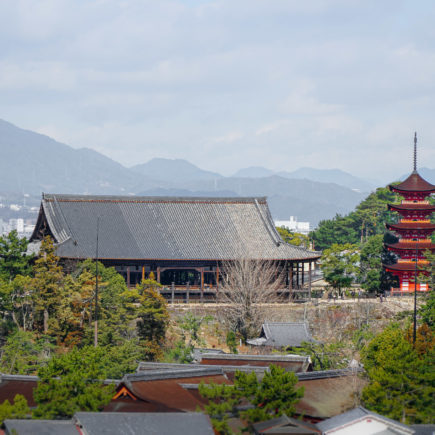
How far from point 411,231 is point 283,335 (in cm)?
1383

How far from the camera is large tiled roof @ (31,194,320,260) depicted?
4741 cm

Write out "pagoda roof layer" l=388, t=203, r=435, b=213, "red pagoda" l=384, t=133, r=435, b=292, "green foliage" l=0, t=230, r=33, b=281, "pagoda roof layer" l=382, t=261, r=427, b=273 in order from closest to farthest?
1. "green foliage" l=0, t=230, r=33, b=281
2. "pagoda roof layer" l=382, t=261, r=427, b=273
3. "red pagoda" l=384, t=133, r=435, b=292
4. "pagoda roof layer" l=388, t=203, r=435, b=213

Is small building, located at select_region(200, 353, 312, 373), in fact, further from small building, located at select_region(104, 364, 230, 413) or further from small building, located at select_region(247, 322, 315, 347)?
small building, located at select_region(247, 322, 315, 347)

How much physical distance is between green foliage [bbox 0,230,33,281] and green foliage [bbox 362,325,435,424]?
23.0 m

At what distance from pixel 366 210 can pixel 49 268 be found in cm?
4101

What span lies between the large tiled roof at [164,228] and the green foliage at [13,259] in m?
2.84

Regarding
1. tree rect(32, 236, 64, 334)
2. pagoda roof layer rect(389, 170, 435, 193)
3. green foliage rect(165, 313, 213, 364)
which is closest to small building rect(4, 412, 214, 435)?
green foliage rect(165, 313, 213, 364)

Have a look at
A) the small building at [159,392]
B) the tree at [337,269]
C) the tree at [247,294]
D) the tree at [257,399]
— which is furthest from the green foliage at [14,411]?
the tree at [337,269]

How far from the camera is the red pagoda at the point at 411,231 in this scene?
49.4m

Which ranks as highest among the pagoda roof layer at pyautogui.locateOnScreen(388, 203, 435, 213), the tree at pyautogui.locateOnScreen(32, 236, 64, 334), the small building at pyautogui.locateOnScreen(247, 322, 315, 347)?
the pagoda roof layer at pyautogui.locateOnScreen(388, 203, 435, 213)

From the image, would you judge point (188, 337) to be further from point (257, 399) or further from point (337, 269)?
point (257, 399)

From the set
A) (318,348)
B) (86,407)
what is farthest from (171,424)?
(318,348)

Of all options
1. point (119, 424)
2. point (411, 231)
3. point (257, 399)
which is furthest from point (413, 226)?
point (119, 424)

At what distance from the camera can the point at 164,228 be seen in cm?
5012
